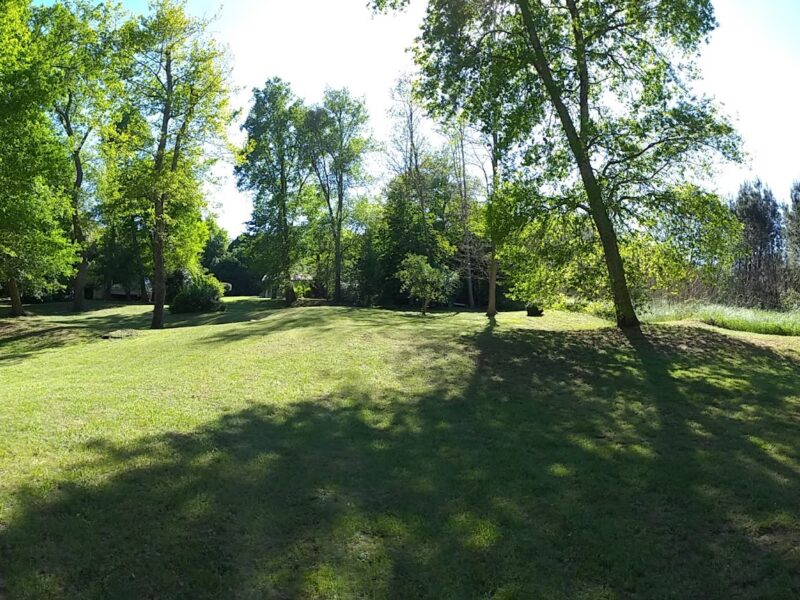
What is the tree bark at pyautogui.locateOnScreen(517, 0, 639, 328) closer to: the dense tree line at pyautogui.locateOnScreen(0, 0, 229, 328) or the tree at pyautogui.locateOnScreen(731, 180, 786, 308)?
the dense tree line at pyautogui.locateOnScreen(0, 0, 229, 328)

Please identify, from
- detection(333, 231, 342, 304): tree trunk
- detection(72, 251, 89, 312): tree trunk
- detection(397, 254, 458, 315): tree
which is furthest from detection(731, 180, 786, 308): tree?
detection(72, 251, 89, 312): tree trunk

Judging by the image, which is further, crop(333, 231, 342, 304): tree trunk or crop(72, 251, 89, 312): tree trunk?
crop(333, 231, 342, 304): tree trunk

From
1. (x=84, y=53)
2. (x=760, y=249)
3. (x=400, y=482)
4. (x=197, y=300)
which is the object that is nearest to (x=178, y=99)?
(x=84, y=53)

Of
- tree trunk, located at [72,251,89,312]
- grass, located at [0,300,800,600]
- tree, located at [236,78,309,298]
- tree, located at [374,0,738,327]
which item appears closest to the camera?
grass, located at [0,300,800,600]

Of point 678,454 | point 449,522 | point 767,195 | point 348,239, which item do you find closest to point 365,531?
point 449,522

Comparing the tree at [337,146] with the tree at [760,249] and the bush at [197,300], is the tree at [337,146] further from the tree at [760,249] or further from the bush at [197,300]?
the tree at [760,249]

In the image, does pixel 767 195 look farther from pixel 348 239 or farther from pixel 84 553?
pixel 84 553

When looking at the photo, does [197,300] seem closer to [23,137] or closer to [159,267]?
[159,267]

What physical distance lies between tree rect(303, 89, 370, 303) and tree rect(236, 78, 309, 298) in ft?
2.88

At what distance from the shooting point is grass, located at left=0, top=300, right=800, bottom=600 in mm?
3684

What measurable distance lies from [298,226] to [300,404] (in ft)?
100

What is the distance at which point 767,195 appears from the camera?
3944 cm

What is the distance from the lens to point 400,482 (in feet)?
17.0

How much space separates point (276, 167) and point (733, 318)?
28.3 meters
